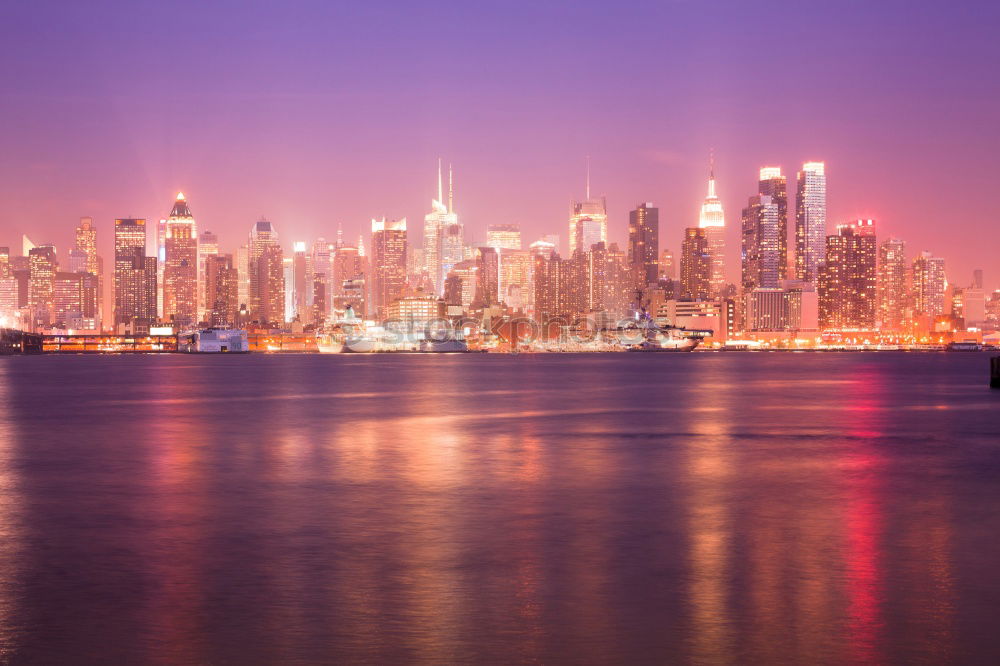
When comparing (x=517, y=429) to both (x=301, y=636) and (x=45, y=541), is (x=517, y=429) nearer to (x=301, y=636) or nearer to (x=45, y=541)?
(x=45, y=541)

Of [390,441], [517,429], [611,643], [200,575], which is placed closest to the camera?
[611,643]

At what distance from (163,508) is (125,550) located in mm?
5423

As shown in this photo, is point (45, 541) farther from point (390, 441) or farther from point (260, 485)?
point (390, 441)

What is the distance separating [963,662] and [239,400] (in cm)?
6585

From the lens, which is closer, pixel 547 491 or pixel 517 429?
pixel 547 491

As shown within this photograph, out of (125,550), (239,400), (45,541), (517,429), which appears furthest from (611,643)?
(239,400)

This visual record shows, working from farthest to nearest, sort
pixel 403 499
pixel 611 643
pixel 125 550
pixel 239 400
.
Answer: pixel 239 400 < pixel 403 499 < pixel 125 550 < pixel 611 643

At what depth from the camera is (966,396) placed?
253ft

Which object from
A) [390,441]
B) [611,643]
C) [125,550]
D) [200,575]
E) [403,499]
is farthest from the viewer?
[390,441]

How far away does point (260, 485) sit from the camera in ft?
92.1

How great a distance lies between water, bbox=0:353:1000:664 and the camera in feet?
40.8

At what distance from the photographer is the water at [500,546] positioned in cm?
1244

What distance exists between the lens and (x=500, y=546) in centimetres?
1880

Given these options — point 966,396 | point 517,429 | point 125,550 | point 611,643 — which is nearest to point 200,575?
point 125,550
